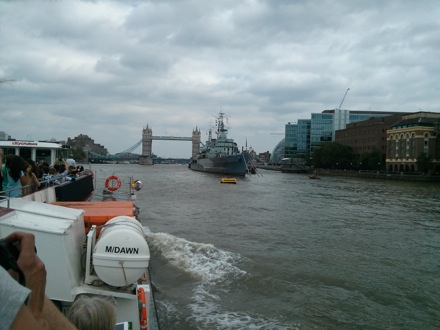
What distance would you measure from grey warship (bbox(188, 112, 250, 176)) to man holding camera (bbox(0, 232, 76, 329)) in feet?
266

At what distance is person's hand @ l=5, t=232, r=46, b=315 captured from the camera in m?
1.46

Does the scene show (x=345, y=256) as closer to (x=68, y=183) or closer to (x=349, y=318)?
(x=349, y=318)

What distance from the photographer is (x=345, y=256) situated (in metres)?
13.3

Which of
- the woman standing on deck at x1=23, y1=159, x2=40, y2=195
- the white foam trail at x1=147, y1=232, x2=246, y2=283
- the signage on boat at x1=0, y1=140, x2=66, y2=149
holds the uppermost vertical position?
the signage on boat at x1=0, y1=140, x2=66, y2=149

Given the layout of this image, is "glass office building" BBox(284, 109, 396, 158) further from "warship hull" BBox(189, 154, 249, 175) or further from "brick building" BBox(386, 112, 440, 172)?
"warship hull" BBox(189, 154, 249, 175)

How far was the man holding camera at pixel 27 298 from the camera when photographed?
118cm

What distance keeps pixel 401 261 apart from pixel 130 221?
434 inches

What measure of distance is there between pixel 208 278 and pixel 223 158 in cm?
7741

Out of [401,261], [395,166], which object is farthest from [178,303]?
[395,166]

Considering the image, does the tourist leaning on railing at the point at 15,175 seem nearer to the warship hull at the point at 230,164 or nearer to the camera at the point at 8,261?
the camera at the point at 8,261

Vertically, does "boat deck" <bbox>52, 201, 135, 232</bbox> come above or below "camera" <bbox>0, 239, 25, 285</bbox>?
below

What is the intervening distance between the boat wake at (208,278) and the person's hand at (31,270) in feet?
22.0

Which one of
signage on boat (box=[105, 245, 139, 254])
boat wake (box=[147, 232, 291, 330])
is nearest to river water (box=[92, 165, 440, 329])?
boat wake (box=[147, 232, 291, 330])

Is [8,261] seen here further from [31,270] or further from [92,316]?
[92,316]
